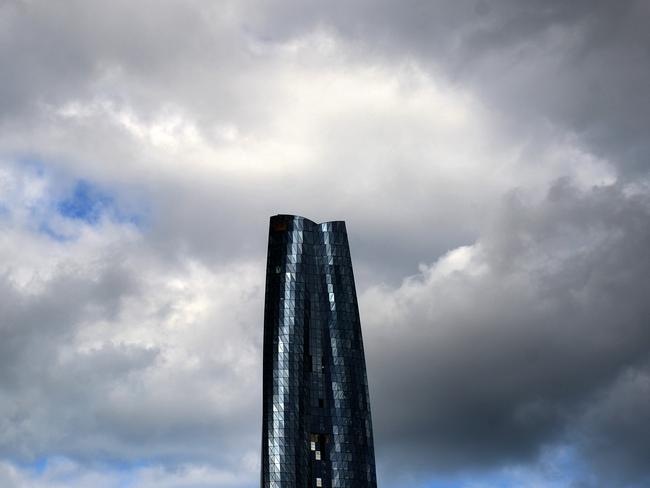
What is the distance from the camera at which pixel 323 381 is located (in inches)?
7854

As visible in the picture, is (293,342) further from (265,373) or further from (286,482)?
(286,482)

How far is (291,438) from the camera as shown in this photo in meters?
194

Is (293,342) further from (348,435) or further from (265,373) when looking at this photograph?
(348,435)

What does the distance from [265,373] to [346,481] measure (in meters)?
24.1

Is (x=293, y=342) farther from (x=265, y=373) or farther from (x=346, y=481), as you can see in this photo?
(x=346, y=481)

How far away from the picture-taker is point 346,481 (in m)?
196

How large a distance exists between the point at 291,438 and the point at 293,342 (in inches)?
675

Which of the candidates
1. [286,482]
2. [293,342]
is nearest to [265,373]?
[293,342]

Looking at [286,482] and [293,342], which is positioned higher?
[293,342]

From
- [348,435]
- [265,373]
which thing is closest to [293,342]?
[265,373]

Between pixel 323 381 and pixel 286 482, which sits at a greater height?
pixel 323 381

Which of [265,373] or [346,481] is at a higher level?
[265,373]

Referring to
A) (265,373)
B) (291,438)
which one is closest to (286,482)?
(291,438)

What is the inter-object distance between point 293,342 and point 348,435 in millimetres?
19581
